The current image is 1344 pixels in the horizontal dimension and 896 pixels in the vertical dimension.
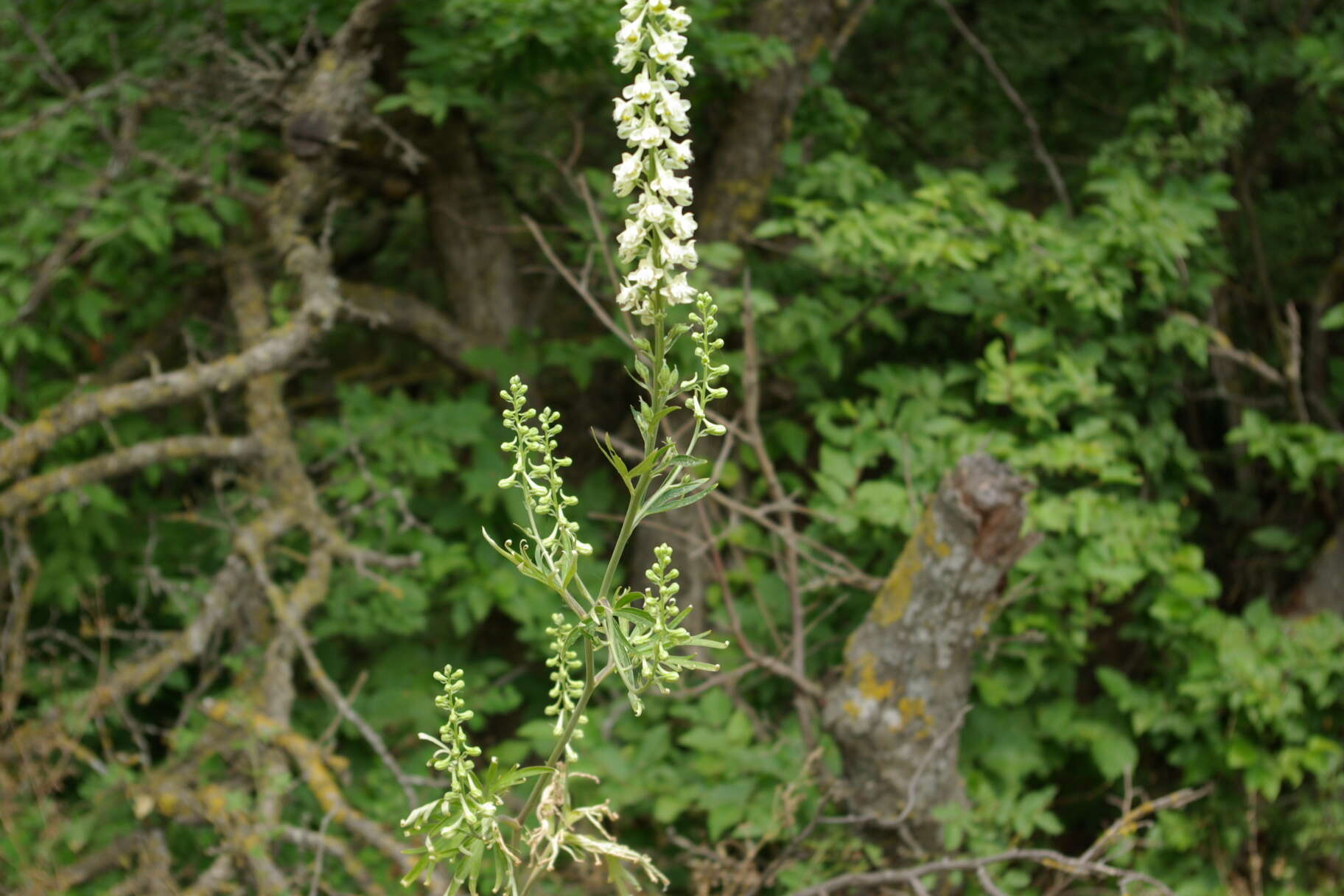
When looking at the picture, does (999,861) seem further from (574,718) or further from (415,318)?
(415,318)

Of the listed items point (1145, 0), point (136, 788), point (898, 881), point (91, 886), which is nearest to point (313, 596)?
point (136, 788)

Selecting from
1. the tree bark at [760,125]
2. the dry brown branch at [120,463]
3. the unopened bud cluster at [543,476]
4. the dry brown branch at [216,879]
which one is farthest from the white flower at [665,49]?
the tree bark at [760,125]

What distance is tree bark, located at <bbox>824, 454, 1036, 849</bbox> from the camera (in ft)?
10.7

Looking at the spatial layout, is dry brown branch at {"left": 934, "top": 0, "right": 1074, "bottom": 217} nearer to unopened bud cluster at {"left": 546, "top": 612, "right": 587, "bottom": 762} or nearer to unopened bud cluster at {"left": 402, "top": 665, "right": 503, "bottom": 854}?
unopened bud cluster at {"left": 546, "top": 612, "right": 587, "bottom": 762}

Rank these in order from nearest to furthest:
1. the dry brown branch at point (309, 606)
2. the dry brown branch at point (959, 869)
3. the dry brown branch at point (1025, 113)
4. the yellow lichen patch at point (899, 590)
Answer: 1. the dry brown branch at point (959, 869)
2. the yellow lichen patch at point (899, 590)
3. the dry brown branch at point (309, 606)
4. the dry brown branch at point (1025, 113)

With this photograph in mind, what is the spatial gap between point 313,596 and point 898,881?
2108 mm

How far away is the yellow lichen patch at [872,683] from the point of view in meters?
3.35

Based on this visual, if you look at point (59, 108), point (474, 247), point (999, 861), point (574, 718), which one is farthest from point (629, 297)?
point (474, 247)

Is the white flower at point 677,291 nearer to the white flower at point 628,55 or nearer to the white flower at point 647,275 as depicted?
the white flower at point 647,275

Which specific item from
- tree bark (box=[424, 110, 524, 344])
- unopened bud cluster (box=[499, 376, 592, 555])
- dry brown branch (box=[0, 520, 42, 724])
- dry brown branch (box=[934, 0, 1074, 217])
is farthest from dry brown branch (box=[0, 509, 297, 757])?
dry brown branch (box=[934, 0, 1074, 217])

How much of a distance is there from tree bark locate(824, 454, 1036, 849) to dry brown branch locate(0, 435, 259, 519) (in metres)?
2.33

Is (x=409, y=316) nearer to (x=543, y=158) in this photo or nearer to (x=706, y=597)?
(x=543, y=158)

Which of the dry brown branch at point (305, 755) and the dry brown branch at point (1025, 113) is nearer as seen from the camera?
the dry brown branch at point (305, 755)

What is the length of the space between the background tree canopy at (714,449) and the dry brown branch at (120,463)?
0.01m
